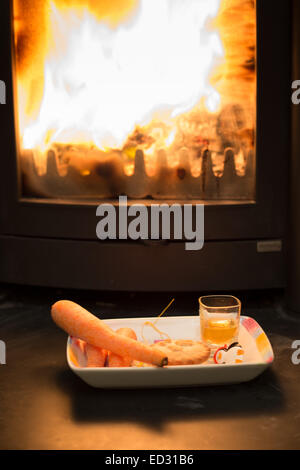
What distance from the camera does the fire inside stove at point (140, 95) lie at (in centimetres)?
150

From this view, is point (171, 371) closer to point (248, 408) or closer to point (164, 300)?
point (248, 408)

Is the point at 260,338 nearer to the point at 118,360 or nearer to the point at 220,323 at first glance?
the point at 220,323

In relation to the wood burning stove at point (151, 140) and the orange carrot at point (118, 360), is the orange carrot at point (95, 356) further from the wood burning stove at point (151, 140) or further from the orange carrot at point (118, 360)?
the wood burning stove at point (151, 140)

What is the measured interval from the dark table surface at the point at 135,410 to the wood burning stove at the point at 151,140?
0.89 ft

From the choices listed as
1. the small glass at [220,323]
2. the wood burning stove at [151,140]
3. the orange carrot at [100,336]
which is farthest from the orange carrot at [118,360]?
the wood burning stove at [151,140]

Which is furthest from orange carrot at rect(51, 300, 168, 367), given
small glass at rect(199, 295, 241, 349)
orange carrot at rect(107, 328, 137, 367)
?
small glass at rect(199, 295, 241, 349)

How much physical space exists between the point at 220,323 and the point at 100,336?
0.21m

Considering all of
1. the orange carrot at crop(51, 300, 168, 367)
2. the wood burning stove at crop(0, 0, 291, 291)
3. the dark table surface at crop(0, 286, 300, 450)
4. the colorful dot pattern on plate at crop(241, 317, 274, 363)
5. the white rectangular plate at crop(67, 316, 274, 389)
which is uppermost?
the wood burning stove at crop(0, 0, 291, 291)

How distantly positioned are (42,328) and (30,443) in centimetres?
55

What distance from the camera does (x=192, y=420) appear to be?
99 cm

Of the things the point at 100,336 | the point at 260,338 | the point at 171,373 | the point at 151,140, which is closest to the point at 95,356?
the point at 100,336

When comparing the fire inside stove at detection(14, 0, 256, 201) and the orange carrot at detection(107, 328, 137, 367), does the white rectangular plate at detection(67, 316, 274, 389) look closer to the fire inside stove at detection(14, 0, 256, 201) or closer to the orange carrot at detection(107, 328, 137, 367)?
the orange carrot at detection(107, 328, 137, 367)

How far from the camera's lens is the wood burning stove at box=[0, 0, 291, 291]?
4.94 feet
